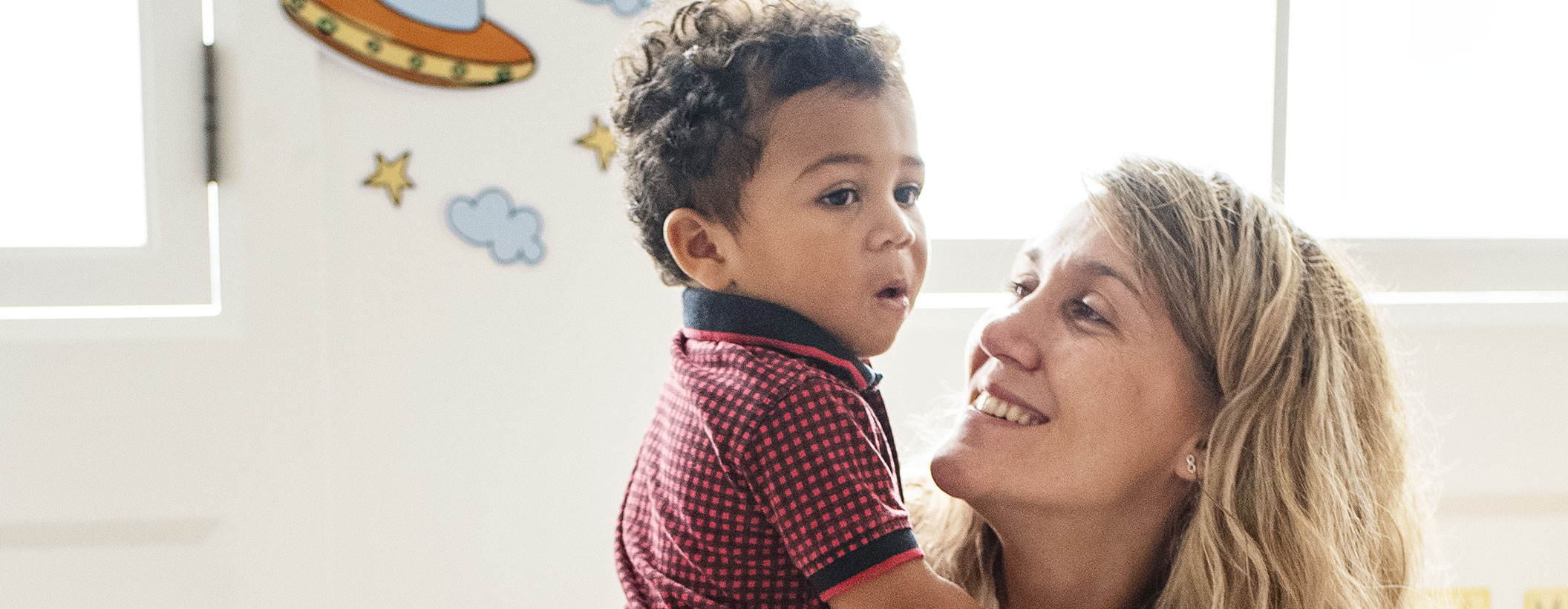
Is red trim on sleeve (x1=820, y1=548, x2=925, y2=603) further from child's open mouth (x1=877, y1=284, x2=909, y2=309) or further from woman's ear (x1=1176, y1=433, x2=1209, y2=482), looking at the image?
woman's ear (x1=1176, y1=433, x2=1209, y2=482)

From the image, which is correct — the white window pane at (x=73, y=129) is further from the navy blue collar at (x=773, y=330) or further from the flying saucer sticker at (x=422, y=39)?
the navy blue collar at (x=773, y=330)

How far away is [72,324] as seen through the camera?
1.46 meters

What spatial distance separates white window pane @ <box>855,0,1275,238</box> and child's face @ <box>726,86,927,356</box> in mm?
778

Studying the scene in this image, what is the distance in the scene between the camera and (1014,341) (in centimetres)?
111

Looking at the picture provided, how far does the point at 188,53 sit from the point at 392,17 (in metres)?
0.27

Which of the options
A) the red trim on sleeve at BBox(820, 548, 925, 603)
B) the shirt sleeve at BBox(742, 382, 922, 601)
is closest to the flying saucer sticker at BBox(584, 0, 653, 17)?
the shirt sleeve at BBox(742, 382, 922, 601)

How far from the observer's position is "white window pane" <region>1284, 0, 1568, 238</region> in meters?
1.83

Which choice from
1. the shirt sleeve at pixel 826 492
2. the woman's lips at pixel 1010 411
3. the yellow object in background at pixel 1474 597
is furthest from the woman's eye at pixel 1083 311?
the yellow object in background at pixel 1474 597

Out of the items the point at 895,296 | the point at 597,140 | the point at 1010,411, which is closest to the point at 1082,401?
the point at 1010,411

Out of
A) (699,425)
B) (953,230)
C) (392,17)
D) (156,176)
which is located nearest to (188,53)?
(156,176)

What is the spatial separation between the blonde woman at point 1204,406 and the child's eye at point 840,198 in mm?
228

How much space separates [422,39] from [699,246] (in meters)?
0.66

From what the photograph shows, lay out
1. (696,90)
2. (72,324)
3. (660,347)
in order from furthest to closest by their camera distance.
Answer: (660,347), (72,324), (696,90)

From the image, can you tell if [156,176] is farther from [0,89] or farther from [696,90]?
[696,90]
